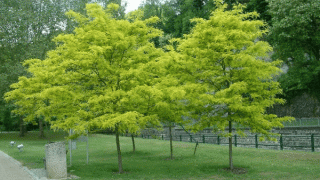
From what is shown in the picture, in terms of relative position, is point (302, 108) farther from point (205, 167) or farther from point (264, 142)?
point (205, 167)

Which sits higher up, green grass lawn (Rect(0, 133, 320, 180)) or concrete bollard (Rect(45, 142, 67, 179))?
concrete bollard (Rect(45, 142, 67, 179))

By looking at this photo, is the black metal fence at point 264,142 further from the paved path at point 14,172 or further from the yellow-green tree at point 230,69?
the paved path at point 14,172

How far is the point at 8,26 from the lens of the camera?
1574 inches

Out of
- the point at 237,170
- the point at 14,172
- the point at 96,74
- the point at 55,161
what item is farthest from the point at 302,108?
the point at 55,161

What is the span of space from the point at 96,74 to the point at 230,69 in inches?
224

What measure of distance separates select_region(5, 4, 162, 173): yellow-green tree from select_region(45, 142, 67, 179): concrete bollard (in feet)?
2.84

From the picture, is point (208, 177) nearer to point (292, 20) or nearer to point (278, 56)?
point (292, 20)

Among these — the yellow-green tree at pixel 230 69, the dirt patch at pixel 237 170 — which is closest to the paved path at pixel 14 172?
the yellow-green tree at pixel 230 69

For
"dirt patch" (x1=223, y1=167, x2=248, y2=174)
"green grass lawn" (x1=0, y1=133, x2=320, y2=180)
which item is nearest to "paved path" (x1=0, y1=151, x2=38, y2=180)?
"green grass lawn" (x1=0, y1=133, x2=320, y2=180)

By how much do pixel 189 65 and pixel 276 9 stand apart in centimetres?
2322

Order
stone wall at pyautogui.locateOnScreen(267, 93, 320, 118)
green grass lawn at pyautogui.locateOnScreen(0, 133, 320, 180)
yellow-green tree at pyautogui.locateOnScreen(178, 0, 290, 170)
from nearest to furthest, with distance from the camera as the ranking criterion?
yellow-green tree at pyautogui.locateOnScreen(178, 0, 290, 170) < green grass lawn at pyautogui.locateOnScreen(0, 133, 320, 180) < stone wall at pyautogui.locateOnScreen(267, 93, 320, 118)

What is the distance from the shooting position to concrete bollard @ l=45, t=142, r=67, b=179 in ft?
45.3

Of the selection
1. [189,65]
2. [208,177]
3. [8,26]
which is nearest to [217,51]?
[189,65]

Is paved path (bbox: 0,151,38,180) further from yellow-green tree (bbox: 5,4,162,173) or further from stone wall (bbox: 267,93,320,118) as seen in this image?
stone wall (bbox: 267,93,320,118)
